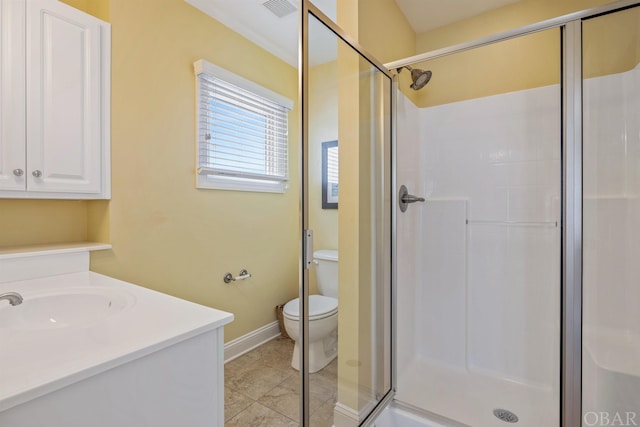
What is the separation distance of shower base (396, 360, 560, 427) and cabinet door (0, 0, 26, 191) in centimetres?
201

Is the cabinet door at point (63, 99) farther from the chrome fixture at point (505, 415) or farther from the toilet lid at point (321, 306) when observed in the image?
the chrome fixture at point (505, 415)

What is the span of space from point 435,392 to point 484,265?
774 millimetres

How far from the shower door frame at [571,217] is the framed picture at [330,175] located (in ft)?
3.02

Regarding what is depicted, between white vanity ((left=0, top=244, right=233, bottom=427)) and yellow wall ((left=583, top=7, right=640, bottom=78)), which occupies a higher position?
yellow wall ((left=583, top=7, right=640, bottom=78))

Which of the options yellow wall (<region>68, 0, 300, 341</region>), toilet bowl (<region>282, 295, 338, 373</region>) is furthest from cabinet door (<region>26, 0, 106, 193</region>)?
toilet bowl (<region>282, 295, 338, 373</region>)

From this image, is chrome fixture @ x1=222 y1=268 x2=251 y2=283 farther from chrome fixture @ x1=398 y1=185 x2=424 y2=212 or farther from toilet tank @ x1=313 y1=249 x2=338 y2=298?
chrome fixture @ x1=398 y1=185 x2=424 y2=212

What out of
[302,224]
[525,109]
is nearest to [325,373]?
[302,224]

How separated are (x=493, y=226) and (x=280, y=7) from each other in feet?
6.28

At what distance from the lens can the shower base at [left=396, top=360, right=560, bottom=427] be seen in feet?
4.73

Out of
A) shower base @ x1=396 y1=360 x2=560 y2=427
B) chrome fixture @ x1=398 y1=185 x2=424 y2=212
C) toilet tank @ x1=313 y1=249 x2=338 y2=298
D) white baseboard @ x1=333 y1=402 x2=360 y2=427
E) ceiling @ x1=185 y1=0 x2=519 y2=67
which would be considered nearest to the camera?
toilet tank @ x1=313 y1=249 x2=338 y2=298

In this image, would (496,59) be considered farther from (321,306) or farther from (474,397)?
(474,397)

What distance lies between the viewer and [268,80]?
7.95ft

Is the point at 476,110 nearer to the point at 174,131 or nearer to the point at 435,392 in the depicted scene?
the point at 435,392

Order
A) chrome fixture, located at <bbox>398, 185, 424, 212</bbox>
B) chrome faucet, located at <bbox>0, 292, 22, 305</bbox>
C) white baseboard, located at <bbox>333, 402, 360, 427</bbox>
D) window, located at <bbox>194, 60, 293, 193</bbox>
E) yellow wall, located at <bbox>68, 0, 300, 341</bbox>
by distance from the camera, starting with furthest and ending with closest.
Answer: window, located at <bbox>194, 60, 293, 193</bbox>
chrome fixture, located at <bbox>398, 185, 424, 212</bbox>
yellow wall, located at <bbox>68, 0, 300, 341</bbox>
white baseboard, located at <bbox>333, 402, 360, 427</bbox>
chrome faucet, located at <bbox>0, 292, 22, 305</bbox>
